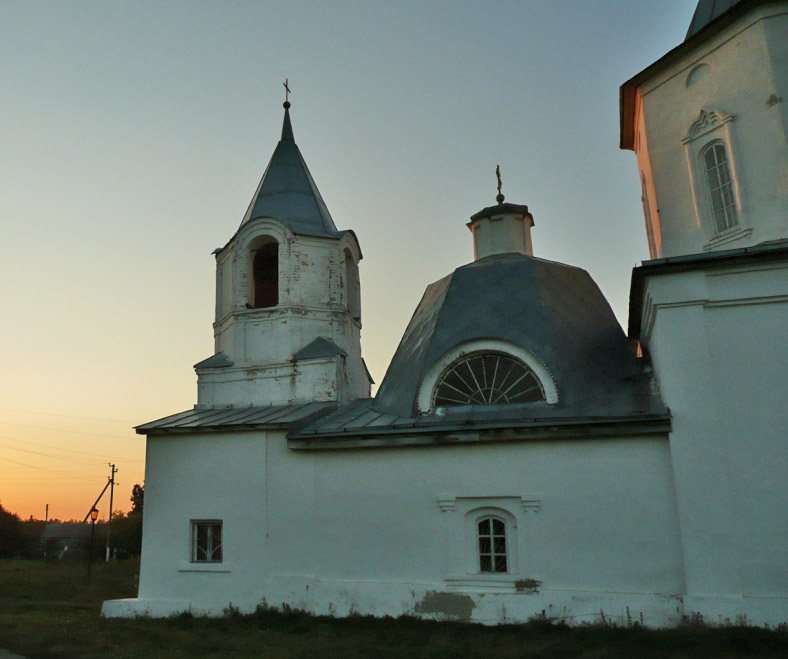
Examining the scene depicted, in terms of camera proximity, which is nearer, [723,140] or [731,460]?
[731,460]

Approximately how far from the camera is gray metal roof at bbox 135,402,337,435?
11.6m

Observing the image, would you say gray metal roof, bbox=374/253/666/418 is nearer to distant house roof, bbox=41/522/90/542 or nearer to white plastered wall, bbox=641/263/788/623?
white plastered wall, bbox=641/263/788/623

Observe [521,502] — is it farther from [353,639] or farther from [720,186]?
[720,186]

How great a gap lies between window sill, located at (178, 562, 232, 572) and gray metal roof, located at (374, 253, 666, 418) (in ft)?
12.0

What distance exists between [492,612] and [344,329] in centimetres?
674

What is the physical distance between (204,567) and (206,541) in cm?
48

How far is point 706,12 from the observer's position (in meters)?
11.1

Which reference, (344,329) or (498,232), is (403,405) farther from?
(498,232)

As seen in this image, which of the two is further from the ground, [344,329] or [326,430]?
[344,329]

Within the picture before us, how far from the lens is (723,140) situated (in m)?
10.0

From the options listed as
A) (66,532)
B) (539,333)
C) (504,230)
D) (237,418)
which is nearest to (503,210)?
(504,230)

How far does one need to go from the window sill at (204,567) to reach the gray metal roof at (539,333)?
145 inches

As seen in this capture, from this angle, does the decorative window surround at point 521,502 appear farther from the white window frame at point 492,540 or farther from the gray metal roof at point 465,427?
the gray metal roof at point 465,427

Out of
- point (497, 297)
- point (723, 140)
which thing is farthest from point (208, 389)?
point (723, 140)
